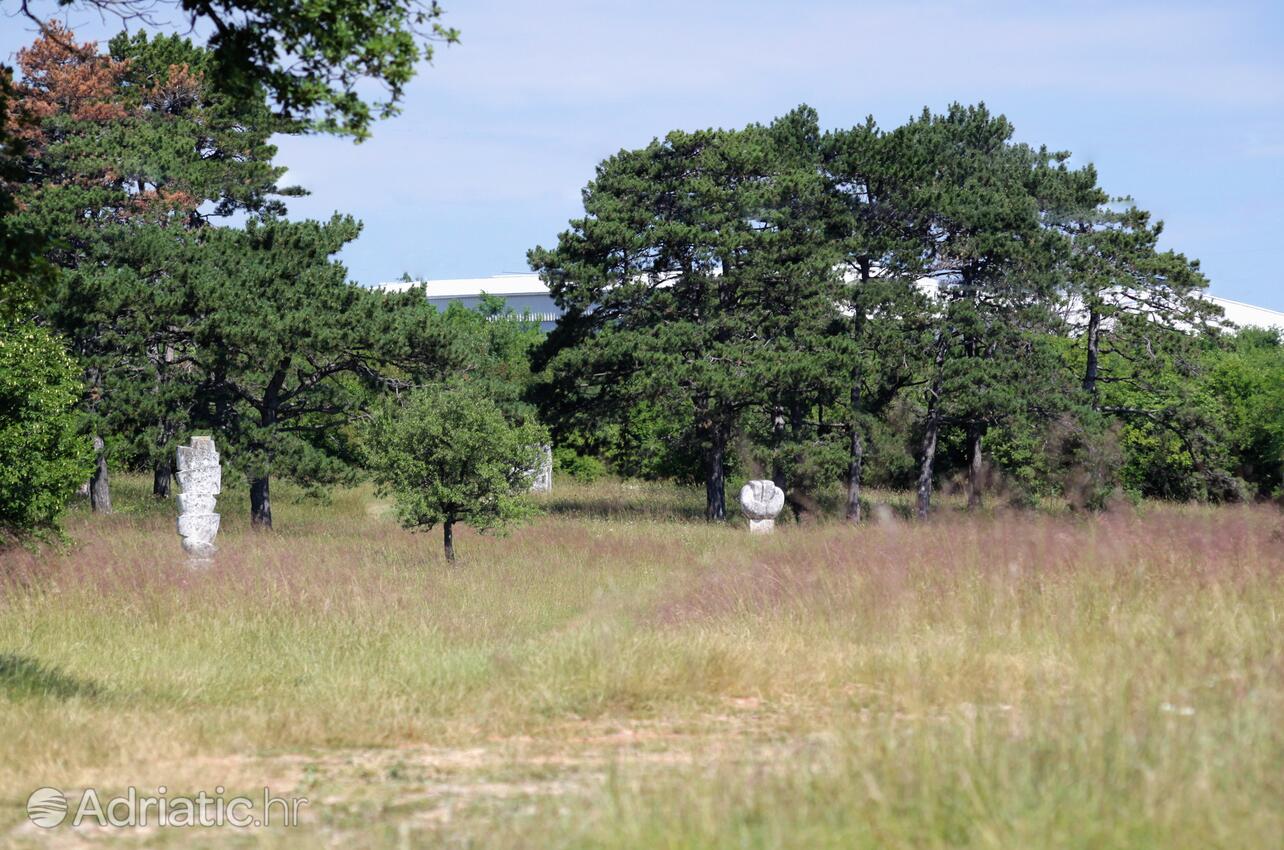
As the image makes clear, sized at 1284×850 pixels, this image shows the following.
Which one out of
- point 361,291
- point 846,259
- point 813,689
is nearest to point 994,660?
point 813,689

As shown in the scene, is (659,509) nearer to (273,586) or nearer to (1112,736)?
(273,586)

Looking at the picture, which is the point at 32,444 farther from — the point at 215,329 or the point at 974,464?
the point at 974,464

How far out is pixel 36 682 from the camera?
8.52 m

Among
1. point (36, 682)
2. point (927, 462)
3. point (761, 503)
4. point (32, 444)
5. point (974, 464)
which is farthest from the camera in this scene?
point (974, 464)

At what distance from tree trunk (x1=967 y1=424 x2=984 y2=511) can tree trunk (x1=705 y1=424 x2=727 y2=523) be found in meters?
6.64

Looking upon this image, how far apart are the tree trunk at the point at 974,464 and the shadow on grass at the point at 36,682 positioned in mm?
26253

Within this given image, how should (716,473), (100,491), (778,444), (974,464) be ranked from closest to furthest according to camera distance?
(100,491) < (778,444) < (716,473) < (974,464)

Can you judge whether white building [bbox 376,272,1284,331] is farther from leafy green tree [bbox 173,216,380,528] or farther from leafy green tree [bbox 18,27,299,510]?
leafy green tree [bbox 173,216,380,528]

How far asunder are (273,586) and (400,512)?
6.28 metres

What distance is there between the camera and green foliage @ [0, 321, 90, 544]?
57.6 ft

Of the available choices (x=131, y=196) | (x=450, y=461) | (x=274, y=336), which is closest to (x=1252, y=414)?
(x=450, y=461)

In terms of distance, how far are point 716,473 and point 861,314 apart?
5773 millimetres

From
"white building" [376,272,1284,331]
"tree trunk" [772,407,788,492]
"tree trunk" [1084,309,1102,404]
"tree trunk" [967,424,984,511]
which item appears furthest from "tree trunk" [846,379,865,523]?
"white building" [376,272,1284,331]

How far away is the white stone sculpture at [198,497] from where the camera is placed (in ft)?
59.2
